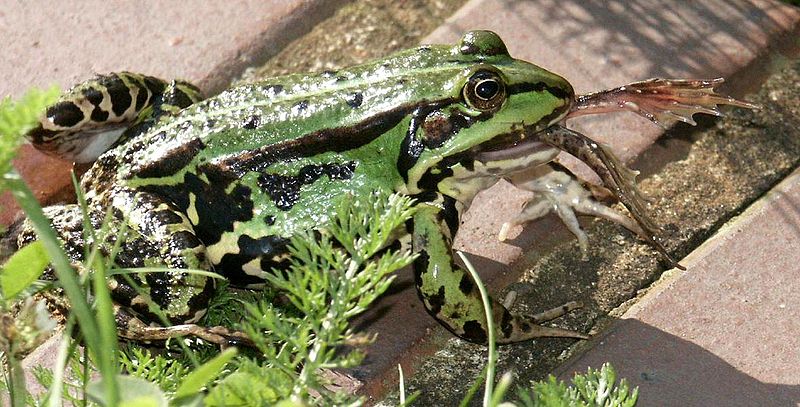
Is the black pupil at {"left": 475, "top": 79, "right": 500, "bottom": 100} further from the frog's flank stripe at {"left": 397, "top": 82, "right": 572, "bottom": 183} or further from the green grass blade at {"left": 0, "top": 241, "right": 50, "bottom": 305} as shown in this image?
the green grass blade at {"left": 0, "top": 241, "right": 50, "bottom": 305}

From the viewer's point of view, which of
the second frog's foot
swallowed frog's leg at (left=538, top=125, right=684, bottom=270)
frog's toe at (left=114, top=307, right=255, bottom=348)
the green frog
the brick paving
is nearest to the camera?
frog's toe at (left=114, top=307, right=255, bottom=348)

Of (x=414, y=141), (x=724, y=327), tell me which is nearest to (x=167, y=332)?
(x=414, y=141)

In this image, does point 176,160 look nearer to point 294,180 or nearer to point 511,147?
point 294,180

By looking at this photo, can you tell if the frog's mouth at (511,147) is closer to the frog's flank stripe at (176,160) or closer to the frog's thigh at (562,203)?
the frog's thigh at (562,203)

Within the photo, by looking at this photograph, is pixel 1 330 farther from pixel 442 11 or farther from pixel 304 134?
pixel 442 11

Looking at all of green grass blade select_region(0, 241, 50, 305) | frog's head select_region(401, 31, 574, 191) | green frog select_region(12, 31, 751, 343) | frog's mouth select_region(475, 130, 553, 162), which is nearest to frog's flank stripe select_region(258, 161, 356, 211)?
green frog select_region(12, 31, 751, 343)
